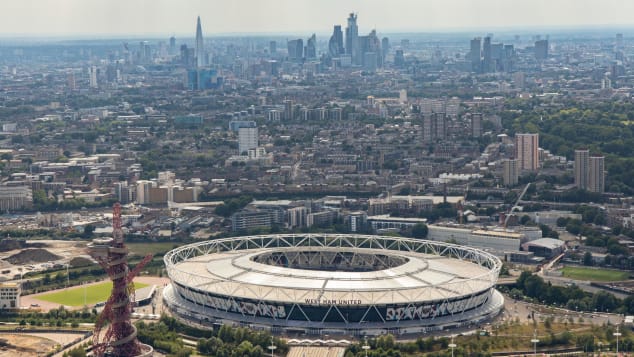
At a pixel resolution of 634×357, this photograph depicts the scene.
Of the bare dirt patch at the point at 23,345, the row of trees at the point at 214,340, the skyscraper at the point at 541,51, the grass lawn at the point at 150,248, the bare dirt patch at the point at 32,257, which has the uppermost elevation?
the skyscraper at the point at 541,51

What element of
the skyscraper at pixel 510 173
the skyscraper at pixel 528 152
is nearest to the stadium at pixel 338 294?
the skyscraper at pixel 510 173

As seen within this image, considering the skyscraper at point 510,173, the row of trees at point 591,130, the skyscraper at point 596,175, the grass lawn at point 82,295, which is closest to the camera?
the grass lawn at point 82,295

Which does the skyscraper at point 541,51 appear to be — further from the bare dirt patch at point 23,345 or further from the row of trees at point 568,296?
the bare dirt patch at point 23,345

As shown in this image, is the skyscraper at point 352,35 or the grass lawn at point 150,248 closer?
the grass lawn at point 150,248

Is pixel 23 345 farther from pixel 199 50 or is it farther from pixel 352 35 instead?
pixel 199 50

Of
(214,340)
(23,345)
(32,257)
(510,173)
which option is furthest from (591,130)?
(23,345)

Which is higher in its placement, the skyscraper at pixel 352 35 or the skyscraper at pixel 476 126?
the skyscraper at pixel 352 35

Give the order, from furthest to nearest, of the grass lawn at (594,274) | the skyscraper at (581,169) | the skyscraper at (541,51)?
the skyscraper at (541,51)
the skyscraper at (581,169)
the grass lawn at (594,274)
